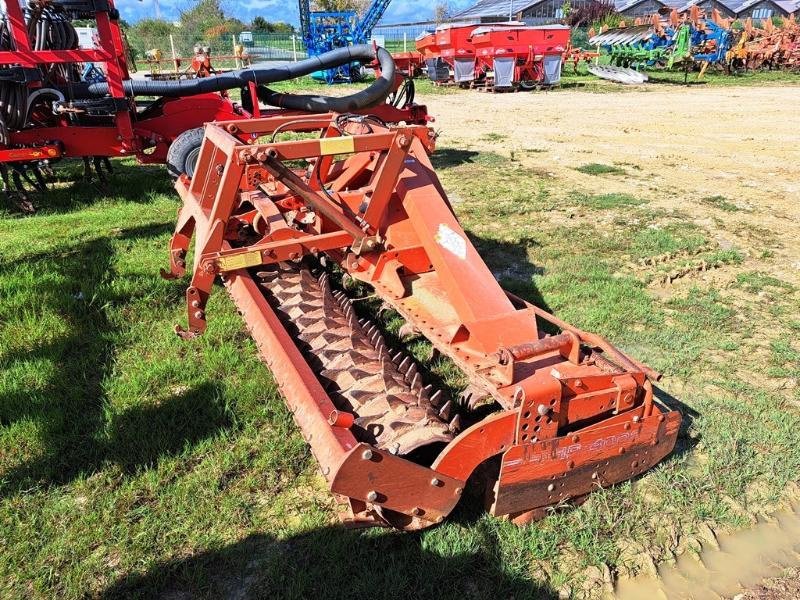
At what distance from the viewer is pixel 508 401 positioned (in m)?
2.35

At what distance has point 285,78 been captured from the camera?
23.9 feet

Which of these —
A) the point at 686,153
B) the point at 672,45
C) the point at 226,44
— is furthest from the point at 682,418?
the point at 226,44

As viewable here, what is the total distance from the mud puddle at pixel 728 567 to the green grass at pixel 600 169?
22.8ft

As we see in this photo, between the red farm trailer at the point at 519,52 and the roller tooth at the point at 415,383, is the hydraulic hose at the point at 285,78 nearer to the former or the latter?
the roller tooth at the point at 415,383

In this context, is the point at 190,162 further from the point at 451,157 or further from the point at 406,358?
→ the point at 451,157

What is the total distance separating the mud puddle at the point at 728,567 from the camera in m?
2.36

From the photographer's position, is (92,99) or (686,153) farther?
(686,153)

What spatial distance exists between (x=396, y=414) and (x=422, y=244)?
1153mm

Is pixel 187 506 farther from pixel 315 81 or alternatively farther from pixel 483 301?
pixel 315 81

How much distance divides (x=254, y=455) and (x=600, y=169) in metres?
7.65

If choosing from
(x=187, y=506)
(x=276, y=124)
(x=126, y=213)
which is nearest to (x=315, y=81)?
(x=126, y=213)

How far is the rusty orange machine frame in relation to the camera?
226 cm

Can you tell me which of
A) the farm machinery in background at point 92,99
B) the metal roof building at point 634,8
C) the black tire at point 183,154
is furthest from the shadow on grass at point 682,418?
the metal roof building at point 634,8

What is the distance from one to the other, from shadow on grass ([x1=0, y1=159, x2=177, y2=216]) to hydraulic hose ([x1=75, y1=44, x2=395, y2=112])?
50.2 inches
